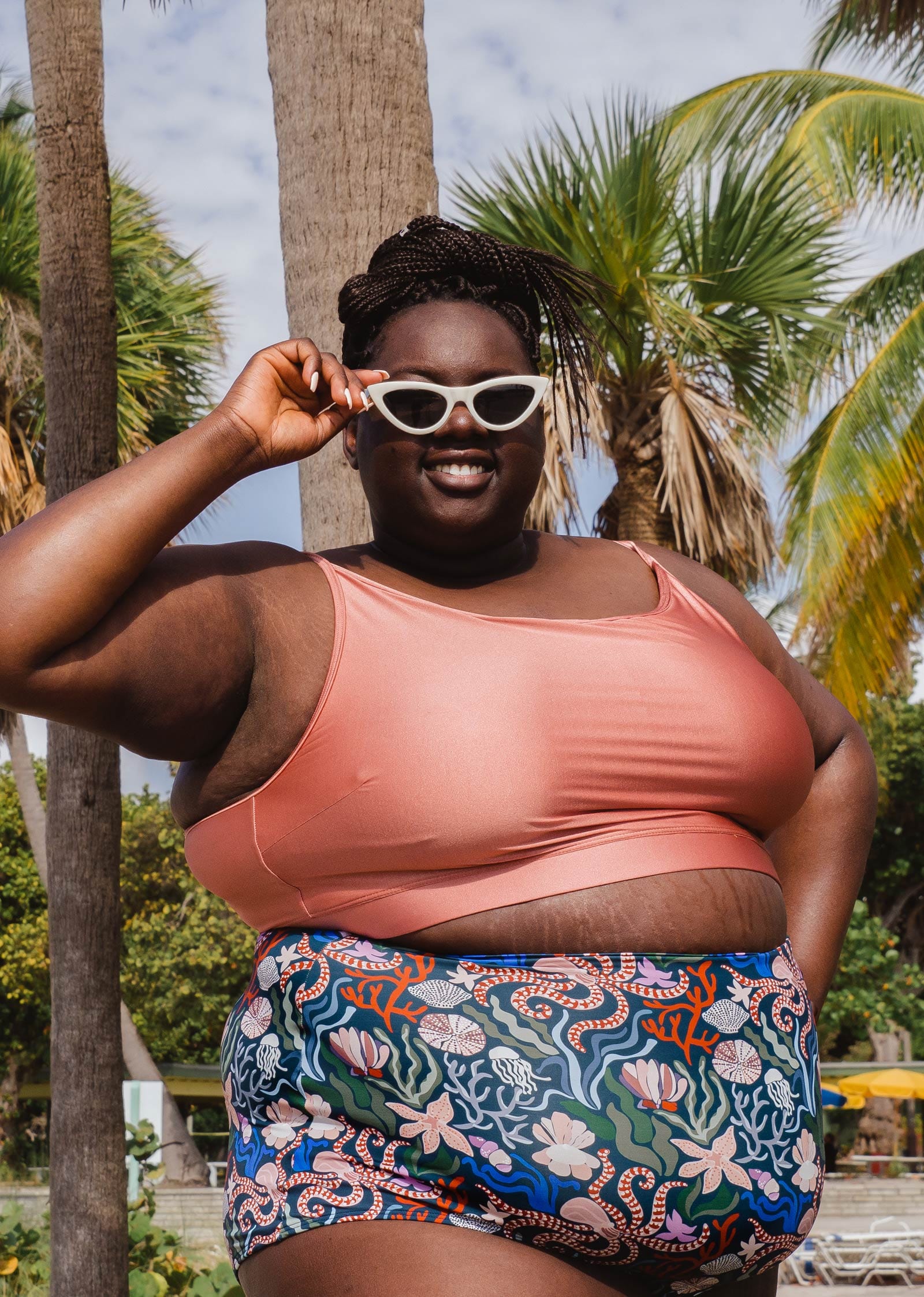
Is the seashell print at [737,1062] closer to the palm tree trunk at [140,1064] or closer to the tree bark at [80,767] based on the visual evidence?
the tree bark at [80,767]

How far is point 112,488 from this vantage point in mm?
1457

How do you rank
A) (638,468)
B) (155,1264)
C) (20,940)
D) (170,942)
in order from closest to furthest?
(155,1264)
(638,468)
(170,942)
(20,940)

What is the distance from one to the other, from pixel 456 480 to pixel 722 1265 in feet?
3.08

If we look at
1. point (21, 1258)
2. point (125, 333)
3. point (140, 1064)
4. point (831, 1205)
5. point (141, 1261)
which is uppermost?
point (125, 333)

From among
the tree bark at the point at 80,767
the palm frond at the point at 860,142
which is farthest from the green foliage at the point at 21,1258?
the palm frond at the point at 860,142

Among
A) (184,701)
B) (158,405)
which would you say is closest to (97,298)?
(184,701)

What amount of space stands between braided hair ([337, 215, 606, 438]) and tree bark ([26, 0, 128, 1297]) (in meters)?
3.53

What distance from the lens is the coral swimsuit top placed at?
1519 millimetres

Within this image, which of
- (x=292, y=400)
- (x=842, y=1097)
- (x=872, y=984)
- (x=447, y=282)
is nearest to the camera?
(x=292, y=400)

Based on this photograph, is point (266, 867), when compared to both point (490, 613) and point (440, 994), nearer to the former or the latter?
point (440, 994)

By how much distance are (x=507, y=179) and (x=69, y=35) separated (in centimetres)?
346

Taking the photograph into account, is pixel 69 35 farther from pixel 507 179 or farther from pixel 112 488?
pixel 112 488

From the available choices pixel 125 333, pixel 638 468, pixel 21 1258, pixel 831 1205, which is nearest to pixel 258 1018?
pixel 21 1258

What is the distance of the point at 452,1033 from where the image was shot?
145 cm
